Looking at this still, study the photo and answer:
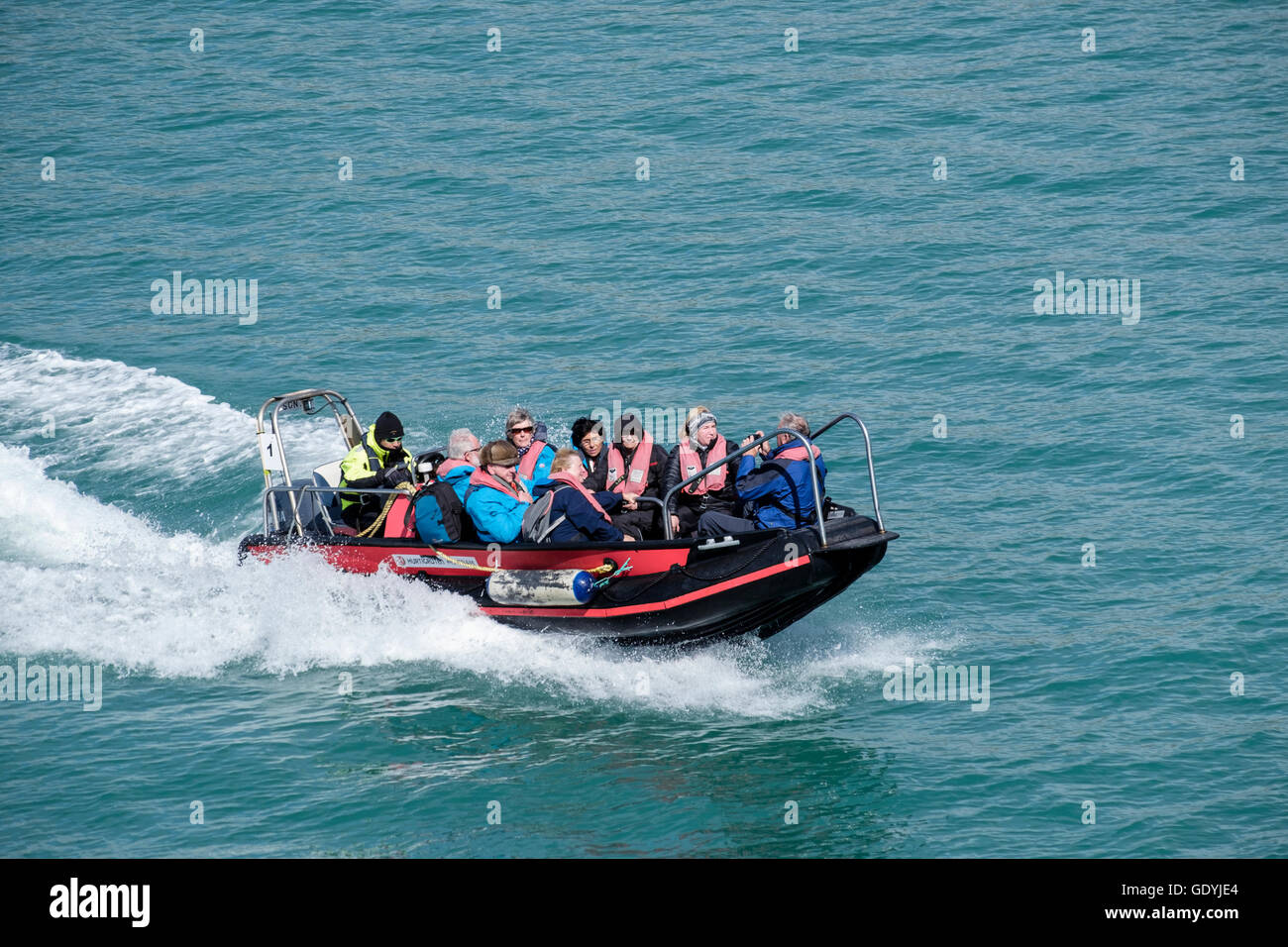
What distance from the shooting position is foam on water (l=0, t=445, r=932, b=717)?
11641 millimetres

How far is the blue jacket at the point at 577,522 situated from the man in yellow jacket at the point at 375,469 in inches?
73.9

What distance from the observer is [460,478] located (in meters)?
11.9

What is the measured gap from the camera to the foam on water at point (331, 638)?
11.6 meters

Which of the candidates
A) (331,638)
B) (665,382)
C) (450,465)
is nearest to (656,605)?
(450,465)

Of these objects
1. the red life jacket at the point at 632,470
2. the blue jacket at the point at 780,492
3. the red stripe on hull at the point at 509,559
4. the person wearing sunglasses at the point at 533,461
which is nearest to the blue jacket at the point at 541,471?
the person wearing sunglasses at the point at 533,461

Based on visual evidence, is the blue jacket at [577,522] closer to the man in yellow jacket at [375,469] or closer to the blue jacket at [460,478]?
the blue jacket at [460,478]

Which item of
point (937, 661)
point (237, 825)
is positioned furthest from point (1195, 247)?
point (237, 825)

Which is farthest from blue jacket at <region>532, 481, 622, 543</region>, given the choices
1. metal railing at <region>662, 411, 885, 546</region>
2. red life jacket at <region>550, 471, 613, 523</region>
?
metal railing at <region>662, 411, 885, 546</region>

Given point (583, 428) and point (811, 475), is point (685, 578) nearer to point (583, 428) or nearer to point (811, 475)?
point (811, 475)

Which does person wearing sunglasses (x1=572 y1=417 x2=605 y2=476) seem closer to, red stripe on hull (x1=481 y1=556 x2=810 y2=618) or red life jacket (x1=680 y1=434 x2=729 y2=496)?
red life jacket (x1=680 y1=434 x2=729 y2=496)

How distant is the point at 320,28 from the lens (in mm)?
32375

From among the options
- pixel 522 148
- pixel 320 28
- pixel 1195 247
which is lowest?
pixel 1195 247

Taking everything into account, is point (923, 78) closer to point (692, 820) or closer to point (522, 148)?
point (522, 148)

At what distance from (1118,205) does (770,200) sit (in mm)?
5618
